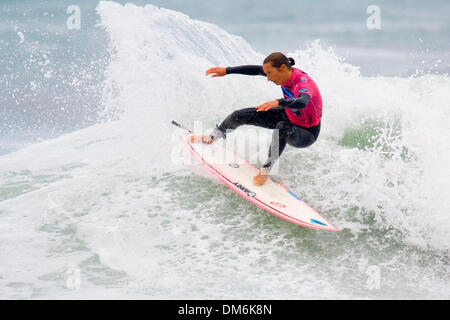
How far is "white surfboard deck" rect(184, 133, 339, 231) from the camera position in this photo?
13.8ft

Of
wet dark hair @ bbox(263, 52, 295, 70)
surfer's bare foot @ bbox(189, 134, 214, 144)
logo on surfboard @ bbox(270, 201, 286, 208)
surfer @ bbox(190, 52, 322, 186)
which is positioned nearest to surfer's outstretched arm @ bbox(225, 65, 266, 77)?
surfer @ bbox(190, 52, 322, 186)

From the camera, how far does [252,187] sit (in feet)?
15.6

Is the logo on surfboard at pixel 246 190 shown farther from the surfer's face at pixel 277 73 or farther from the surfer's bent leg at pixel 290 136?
the surfer's face at pixel 277 73

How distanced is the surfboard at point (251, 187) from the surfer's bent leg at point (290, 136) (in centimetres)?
43

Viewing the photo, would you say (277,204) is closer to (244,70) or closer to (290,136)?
(290,136)

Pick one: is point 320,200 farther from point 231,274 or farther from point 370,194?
point 231,274

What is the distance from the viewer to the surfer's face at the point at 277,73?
14.1 feet

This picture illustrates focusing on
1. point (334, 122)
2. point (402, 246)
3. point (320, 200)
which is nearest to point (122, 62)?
point (334, 122)

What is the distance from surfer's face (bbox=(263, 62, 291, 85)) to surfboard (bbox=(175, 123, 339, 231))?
4.10 ft

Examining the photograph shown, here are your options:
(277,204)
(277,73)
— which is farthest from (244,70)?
(277,204)

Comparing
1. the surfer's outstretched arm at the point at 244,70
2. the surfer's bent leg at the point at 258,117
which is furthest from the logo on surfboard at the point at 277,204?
the surfer's outstretched arm at the point at 244,70

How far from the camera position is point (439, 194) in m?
4.18

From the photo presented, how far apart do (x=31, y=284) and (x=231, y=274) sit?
166 cm

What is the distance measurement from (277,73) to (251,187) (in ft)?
4.38
